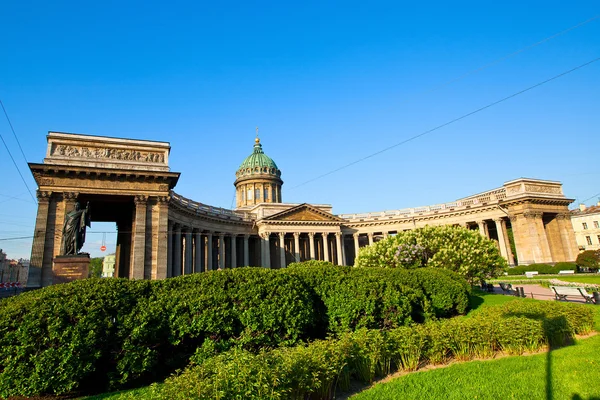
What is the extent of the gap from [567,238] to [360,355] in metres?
62.0

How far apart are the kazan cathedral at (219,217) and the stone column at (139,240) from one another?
3.2 inches

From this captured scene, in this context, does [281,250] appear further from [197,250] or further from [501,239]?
[501,239]

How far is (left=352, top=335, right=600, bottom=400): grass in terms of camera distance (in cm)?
744

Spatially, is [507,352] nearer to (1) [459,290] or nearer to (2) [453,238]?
(1) [459,290]

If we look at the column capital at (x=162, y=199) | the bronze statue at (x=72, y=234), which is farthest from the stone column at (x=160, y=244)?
the bronze statue at (x=72, y=234)

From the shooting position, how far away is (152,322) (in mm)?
9617

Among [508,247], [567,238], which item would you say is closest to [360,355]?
[508,247]

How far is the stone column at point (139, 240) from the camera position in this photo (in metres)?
30.2

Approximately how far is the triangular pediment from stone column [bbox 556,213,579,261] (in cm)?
3512

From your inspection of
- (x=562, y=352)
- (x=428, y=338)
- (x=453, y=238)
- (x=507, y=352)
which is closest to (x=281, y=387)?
(x=428, y=338)

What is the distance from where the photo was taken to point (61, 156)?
30.3 metres

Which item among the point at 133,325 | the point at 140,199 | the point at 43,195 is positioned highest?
the point at 43,195

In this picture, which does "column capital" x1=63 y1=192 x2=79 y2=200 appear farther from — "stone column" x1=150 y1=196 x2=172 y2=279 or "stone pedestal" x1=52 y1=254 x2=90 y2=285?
"stone pedestal" x1=52 y1=254 x2=90 y2=285

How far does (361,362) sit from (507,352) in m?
5.14
